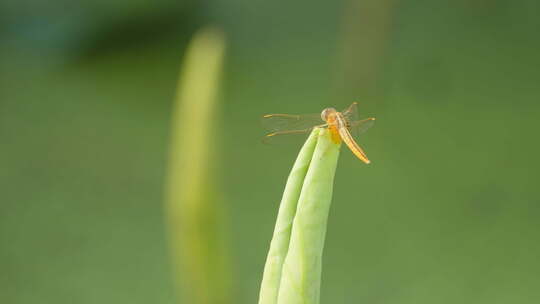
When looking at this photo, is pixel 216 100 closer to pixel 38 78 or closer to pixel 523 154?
pixel 523 154

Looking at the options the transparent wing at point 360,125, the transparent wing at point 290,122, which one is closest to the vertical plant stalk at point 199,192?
the transparent wing at point 290,122

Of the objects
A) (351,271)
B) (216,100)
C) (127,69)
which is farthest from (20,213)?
(216,100)

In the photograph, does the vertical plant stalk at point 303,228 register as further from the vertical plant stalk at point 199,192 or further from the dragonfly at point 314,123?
the vertical plant stalk at point 199,192

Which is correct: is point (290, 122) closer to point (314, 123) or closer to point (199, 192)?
point (314, 123)

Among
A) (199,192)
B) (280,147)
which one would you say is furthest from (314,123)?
(280,147)

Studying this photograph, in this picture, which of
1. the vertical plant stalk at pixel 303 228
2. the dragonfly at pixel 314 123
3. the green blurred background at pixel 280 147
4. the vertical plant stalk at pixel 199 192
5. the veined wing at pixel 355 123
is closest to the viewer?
the vertical plant stalk at pixel 303 228

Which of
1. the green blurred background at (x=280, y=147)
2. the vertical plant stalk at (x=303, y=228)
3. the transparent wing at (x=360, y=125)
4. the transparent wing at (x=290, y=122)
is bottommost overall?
the vertical plant stalk at (x=303, y=228)
